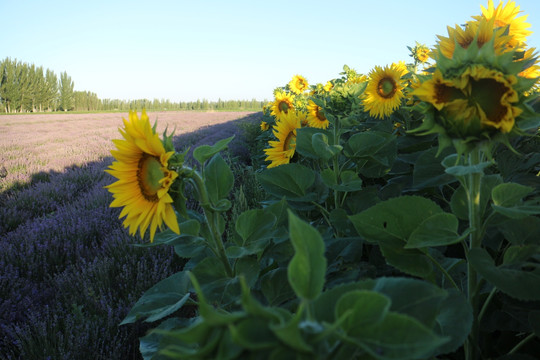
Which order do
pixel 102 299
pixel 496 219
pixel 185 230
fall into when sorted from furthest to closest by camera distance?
pixel 102 299 → pixel 185 230 → pixel 496 219

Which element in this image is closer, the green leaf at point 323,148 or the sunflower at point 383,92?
the green leaf at point 323,148

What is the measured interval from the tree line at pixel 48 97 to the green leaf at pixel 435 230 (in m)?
35.2

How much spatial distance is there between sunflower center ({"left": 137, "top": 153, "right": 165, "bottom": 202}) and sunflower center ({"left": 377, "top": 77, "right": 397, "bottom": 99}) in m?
1.73

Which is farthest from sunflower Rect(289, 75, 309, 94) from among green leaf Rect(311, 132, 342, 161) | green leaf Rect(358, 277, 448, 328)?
green leaf Rect(358, 277, 448, 328)

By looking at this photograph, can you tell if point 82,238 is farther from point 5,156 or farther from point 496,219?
point 5,156

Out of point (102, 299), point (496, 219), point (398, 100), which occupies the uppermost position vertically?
point (398, 100)

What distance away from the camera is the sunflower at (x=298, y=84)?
5828mm

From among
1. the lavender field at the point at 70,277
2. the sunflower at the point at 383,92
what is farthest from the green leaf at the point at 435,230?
the sunflower at the point at 383,92

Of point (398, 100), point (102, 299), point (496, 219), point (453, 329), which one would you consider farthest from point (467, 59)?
point (102, 299)

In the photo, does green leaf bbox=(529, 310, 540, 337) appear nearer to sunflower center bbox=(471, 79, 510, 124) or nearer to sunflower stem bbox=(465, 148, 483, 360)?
sunflower stem bbox=(465, 148, 483, 360)

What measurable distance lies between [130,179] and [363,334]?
720 millimetres

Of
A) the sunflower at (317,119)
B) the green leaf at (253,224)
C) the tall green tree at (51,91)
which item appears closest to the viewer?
the green leaf at (253,224)

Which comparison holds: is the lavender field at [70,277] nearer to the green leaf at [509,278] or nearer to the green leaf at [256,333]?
the green leaf at [256,333]

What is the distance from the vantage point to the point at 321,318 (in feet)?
1.32
